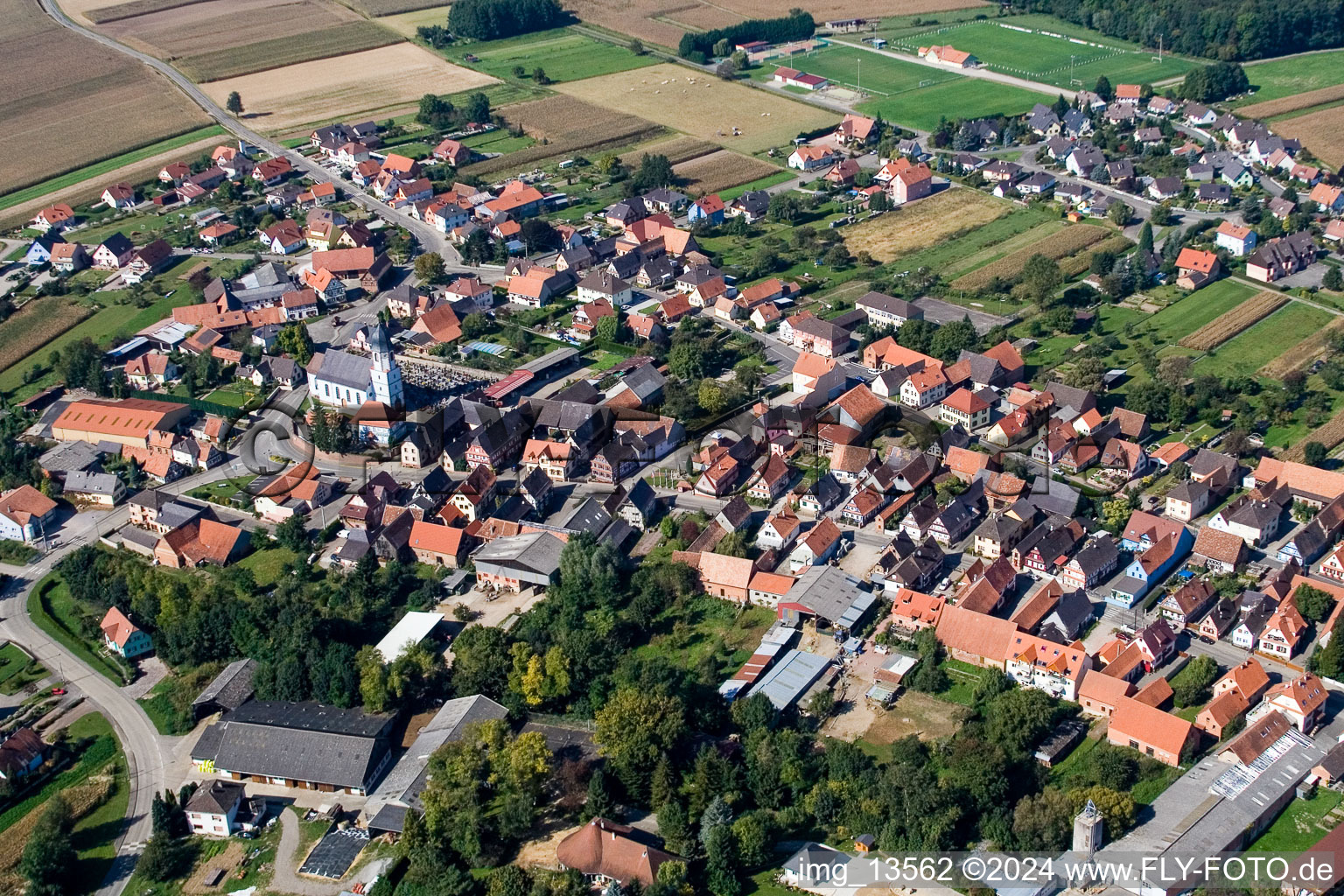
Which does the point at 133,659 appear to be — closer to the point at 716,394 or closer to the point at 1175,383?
the point at 716,394

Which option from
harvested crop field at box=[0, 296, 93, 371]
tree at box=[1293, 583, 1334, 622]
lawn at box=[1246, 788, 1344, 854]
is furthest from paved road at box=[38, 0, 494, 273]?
lawn at box=[1246, 788, 1344, 854]

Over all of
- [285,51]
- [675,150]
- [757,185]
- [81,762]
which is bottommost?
[81,762]

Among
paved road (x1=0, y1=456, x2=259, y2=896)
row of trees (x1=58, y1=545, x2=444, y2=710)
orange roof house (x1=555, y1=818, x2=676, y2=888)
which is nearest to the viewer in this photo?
orange roof house (x1=555, y1=818, x2=676, y2=888)

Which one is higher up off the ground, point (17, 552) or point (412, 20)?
point (412, 20)

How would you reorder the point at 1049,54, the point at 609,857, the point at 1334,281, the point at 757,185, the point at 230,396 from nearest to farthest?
the point at 609,857 → the point at 230,396 → the point at 1334,281 → the point at 757,185 → the point at 1049,54

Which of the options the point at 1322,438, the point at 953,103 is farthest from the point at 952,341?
the point at 953,103

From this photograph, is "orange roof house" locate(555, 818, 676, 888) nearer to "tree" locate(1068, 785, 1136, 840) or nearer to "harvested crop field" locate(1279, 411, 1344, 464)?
"tree" locate(1068, 785, 1136, 840)

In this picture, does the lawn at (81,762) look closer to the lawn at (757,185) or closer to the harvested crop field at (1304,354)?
the harvested crop field at (1304,354)

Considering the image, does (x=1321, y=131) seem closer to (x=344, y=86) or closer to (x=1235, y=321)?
(x=1235, y=321)
